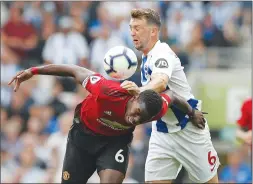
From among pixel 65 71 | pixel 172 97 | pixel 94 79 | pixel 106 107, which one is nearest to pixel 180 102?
pixel 172 97

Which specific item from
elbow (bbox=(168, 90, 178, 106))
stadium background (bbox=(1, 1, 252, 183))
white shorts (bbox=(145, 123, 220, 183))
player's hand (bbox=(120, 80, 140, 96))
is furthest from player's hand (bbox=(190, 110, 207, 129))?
stadium background (bbox=(1, 1, 252, 183))

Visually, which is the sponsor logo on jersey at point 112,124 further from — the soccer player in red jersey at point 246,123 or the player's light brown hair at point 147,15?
the soccer player in red jersey at point 246,123

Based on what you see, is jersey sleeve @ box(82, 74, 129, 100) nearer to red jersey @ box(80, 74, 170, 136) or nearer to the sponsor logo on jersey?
red jersey @ box(80, 74, 170, 136)

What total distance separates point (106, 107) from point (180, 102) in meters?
0.73

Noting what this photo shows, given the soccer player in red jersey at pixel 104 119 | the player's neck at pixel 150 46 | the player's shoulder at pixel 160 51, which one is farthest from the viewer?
the player's neck at pixel 150 46

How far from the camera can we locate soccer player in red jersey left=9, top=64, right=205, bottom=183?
25.2 ft

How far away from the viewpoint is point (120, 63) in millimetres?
8117

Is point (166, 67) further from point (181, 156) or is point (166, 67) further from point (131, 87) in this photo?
point (181, 156)

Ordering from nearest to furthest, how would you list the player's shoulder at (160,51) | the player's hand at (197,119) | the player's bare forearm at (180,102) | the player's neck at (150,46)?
the player's bare forearm at (180,102), the player's shoulder at (160,51), the player's neck at (150,46), the player's hand at (197,119)

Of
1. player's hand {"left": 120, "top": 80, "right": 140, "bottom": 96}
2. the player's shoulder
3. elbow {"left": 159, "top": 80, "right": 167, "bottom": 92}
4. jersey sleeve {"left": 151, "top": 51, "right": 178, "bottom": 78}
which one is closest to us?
player's hand {"left": 120, "top": 80, "right": 140, "bottom": 96}

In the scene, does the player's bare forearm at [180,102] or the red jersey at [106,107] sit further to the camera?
the player's bare forearm at [180,102]

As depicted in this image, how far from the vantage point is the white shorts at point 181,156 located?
868 centimetres

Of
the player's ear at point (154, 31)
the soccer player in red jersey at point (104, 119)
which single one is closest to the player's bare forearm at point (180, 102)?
the soccer player in red jersey at point (104, 119)

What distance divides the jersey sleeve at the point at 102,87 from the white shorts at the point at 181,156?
106cm
